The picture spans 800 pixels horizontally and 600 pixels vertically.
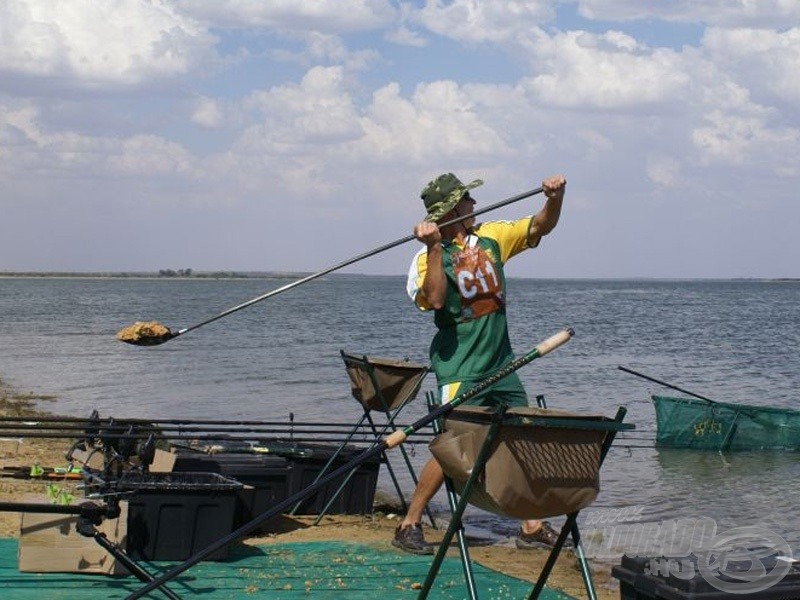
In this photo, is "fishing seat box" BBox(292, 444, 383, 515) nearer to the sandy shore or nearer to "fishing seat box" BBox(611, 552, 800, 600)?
the sandy shore

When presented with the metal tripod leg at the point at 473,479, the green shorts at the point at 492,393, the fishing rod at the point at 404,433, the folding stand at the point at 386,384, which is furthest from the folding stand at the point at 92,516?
the folding stand at the point at 386,384

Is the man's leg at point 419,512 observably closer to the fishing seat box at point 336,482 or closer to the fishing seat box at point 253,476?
the fishing seat box at point 253,476

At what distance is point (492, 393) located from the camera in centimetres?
662

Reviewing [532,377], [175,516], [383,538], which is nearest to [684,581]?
[175,516]

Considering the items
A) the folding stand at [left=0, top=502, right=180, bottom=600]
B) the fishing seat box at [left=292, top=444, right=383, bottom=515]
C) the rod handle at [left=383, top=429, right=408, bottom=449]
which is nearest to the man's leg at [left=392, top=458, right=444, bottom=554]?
the fishing seat box at [left=292, top=444, right=383, bottom=515]

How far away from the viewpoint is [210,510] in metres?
7.46

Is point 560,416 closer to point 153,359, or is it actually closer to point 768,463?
point 768,463

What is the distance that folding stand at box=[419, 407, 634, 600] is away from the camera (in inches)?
171

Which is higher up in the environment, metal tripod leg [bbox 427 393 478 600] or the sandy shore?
metal tripod leg [bbox 427 393 478 600]

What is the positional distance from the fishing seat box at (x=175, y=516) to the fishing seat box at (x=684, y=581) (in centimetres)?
339

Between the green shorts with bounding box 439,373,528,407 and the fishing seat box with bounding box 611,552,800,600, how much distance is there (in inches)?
79.6

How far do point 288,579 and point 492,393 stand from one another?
5.10 feet

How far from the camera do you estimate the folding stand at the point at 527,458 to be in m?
4.35

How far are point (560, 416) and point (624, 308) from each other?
265ft
